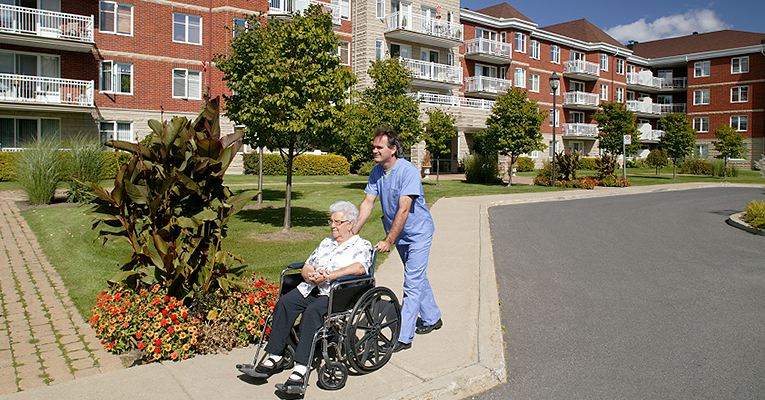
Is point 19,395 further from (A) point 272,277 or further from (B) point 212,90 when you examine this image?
(B) point 212,90

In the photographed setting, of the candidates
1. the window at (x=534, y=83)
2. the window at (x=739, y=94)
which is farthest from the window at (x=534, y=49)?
the window at (x=739, y=94)

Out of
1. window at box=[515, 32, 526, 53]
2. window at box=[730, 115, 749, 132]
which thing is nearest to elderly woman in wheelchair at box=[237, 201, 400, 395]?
window at box=[515, 32, 526, 53]

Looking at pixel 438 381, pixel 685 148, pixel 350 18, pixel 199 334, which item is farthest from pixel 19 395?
pixel 685 148

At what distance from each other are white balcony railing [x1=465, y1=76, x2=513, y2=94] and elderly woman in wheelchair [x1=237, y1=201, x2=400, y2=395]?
37.4 m

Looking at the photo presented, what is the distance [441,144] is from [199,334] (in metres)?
20.5

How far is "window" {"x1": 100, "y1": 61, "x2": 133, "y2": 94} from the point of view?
26.6 meters

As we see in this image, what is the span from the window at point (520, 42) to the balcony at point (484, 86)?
3.89 metres

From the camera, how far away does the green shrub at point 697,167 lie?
4007 centimetres

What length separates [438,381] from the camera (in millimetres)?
3959

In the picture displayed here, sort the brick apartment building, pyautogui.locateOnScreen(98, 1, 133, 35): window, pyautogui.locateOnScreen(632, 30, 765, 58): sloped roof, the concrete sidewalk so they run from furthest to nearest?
pyautogui.locateOnScreen(632, 30, 765, 58): sloped roof, pyautogui.locateOnScreen(98, 1, 133, 35): window, the brick apartment building, the concrete sidewalk

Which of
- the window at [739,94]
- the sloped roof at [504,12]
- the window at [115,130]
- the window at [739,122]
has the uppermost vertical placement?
the sloped roof at [504,12]

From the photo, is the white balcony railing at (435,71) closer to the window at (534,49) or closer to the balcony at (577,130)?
the window at (534,49)

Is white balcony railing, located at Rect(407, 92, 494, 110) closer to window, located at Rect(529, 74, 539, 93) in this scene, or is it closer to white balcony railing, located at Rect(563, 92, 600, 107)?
window, located at Rect(529, 74, 539, 93)

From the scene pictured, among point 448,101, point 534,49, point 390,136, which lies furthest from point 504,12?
point 390,136
